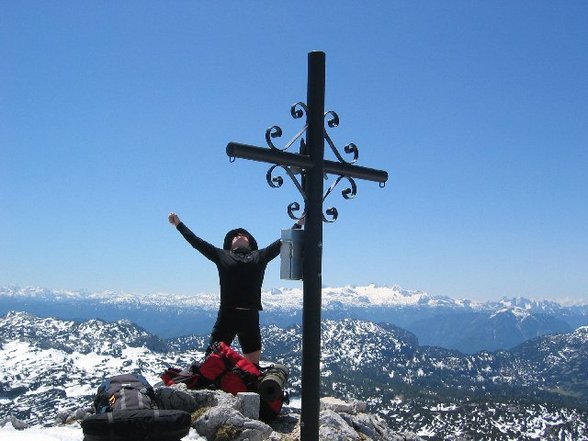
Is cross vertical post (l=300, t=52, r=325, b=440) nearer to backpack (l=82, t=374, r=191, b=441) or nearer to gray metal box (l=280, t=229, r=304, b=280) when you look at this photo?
gray metal box (l=280, t=229, r=304, b=280)

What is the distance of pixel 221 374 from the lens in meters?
11.1

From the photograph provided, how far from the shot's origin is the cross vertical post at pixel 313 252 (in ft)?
26.8

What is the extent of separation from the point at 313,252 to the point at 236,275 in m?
3.61

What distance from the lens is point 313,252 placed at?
8.28 metres

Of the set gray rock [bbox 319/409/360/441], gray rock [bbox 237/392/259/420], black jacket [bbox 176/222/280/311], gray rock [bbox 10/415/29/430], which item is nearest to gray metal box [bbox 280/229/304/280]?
gray rock [bbox 237/392/259/420]

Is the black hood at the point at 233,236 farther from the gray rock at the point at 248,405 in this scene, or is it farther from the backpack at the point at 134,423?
the backpack at the point at 134,423

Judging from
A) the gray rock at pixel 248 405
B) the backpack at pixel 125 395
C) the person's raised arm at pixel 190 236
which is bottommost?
the gray rock at pixel 248 405

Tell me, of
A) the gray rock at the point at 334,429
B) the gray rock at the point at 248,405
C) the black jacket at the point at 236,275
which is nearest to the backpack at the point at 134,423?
the gray rock at the point at 248,405

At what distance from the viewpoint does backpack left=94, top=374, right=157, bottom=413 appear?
27.2 ft

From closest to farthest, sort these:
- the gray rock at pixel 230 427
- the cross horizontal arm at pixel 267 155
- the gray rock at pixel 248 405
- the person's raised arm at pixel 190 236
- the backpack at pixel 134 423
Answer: the backpack at pixel 134 423, the cross horizontal arm at pixel 267 155, the gray rock at pixel 230 427, the gray rock at pixel 248 405, the person's raised arm at pixel 190 236

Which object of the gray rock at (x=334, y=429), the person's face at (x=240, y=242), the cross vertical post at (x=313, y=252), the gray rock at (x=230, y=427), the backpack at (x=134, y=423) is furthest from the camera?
the person's face at (x=240, y=242)

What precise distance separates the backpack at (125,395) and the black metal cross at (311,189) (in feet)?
8.01

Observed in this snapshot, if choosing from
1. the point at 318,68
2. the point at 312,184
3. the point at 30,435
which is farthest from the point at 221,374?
the point at 318,68

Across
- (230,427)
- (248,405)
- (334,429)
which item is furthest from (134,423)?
(334,429)
